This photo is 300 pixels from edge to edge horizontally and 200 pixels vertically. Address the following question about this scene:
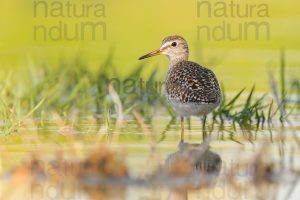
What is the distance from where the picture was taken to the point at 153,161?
944cm

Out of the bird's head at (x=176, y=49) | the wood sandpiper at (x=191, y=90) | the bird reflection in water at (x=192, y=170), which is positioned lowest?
the bird reflection in water at (x=192, y=170)

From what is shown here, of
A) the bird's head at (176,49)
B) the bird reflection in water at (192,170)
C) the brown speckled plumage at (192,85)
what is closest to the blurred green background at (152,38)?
the bird's head at (176,49)

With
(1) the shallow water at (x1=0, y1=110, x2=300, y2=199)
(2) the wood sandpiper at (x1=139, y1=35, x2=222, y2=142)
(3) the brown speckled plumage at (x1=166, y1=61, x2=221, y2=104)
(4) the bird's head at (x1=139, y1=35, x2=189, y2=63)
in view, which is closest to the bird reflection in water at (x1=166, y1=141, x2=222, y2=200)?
(1) the shallow water at (x1=0, y1=110, x2=300, y2=199)

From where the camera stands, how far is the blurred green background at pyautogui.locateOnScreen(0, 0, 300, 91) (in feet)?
56.9

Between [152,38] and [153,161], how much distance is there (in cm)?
1118

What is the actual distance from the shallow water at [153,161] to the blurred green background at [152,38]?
383cm

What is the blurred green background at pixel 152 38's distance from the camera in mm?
17328

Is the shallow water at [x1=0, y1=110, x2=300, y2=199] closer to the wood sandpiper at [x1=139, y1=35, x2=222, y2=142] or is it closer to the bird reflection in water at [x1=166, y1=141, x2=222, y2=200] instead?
the bird reflection in water at [x1=166, y1=141, x2=222, y2=200]

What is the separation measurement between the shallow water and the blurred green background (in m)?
3.83

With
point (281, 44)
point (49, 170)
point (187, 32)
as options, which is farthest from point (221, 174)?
point (187, 32)

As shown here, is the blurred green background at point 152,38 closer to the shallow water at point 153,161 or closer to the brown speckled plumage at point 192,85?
the brown speckled plumage at point 192,85

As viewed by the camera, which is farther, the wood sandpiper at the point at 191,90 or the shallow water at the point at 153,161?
the wood sandpiper at the point at 191,90

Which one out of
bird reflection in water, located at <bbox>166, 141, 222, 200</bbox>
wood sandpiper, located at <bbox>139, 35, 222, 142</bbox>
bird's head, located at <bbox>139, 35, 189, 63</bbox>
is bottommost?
bird reflection in water, located at <bbox>166, 141, 222, 200</bbox>

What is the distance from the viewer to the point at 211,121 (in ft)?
41.3
